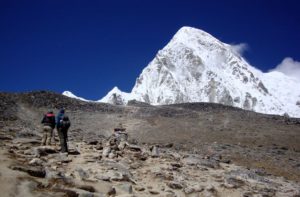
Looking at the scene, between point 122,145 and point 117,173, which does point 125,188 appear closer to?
point 117,173

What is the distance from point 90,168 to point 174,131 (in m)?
18.1

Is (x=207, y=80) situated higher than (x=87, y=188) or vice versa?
(x=207, y=80)

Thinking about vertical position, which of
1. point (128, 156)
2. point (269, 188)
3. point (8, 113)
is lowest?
point (269, 188)

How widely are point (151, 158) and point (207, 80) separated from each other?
129 metres

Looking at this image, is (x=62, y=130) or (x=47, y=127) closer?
(x=62, y=130)

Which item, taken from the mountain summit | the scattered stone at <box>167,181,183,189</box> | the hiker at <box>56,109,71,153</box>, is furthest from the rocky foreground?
the mountain summit

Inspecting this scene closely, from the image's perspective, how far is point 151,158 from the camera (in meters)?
17.3

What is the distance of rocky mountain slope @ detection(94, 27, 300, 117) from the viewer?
13862 centimetres

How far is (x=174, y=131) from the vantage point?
32.0m

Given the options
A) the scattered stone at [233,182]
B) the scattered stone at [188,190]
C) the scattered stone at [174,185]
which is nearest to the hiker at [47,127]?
the scattered stone at [174,185]

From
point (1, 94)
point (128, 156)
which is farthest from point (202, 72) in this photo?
point (128, 156)

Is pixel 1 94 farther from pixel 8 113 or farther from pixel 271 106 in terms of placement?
pixel 271 106

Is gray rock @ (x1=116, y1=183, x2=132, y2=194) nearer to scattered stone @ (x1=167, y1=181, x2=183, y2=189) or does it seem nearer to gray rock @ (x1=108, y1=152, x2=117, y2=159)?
scattered stone @ (x1=167, y1=181, x2=183, y2=189)

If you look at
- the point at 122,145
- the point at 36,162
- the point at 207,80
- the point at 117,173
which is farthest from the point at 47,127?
the point at 207,80
